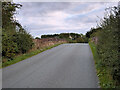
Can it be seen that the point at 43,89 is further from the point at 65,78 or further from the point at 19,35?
the point at 19,35

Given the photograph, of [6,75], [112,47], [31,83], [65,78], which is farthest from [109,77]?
[6,75]

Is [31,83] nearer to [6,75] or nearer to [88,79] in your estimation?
[6,75]

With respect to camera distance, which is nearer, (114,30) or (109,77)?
(114,30)

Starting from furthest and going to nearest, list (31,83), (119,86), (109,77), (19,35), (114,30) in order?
(19,35) → (109,77) → (31,83) → (114,30) → (119,86)

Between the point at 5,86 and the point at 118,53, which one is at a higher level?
the point at 118,53

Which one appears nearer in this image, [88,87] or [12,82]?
[88,87]

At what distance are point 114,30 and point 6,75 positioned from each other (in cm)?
511

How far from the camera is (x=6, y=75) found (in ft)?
21.8

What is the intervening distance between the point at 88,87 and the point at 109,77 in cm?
141

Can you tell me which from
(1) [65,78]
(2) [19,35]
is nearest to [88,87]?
(1) [65,78]

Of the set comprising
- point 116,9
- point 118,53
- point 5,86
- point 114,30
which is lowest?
point 5,86

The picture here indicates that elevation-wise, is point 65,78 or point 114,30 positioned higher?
point 114,30

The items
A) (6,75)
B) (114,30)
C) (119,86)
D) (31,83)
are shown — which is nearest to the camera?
(119,86)

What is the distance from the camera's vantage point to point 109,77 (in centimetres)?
588
